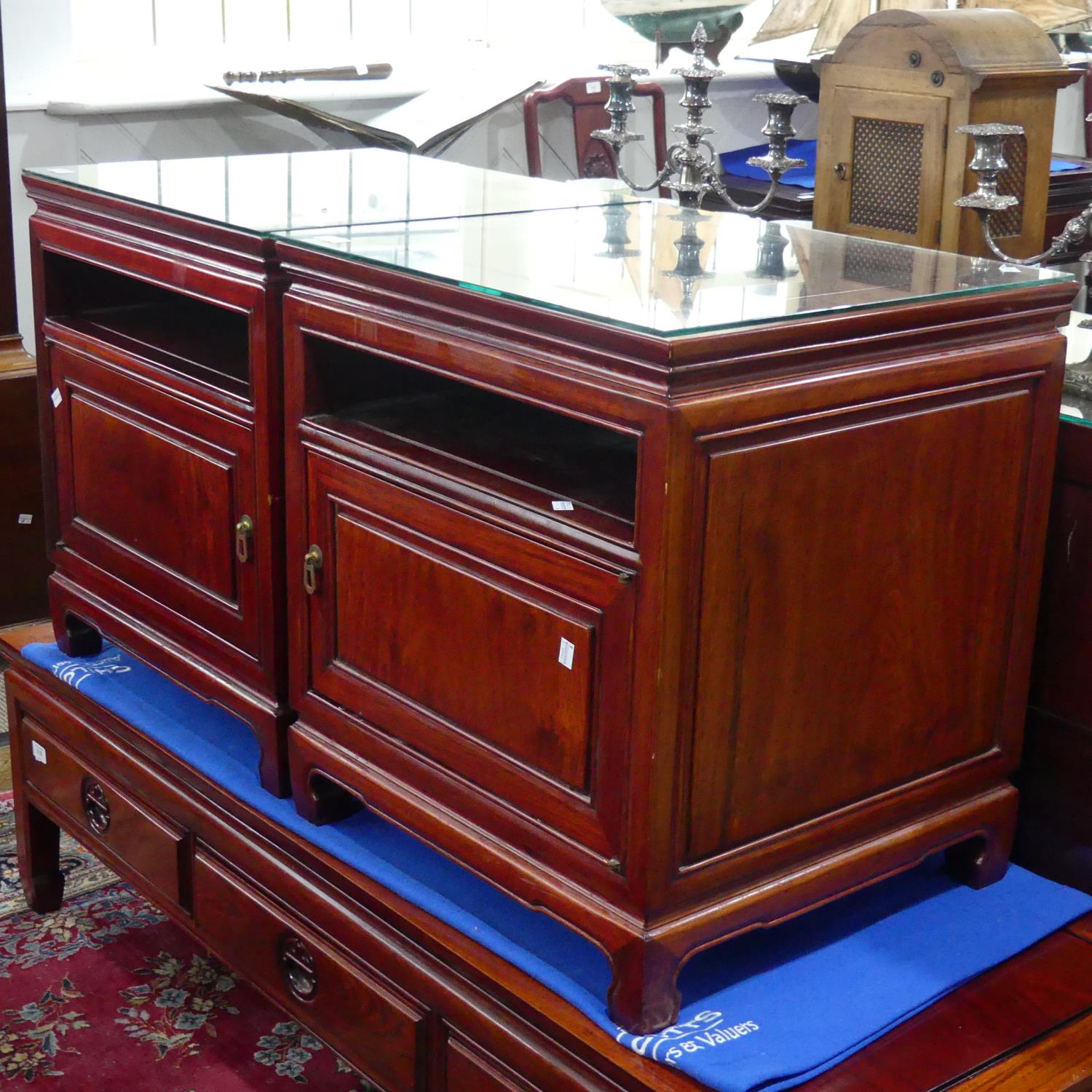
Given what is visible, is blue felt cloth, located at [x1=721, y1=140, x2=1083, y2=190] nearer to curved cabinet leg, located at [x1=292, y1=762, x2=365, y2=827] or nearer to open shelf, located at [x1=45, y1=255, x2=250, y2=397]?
open shelf, located at [x1=45, y1=255, x2=250, y2=397]

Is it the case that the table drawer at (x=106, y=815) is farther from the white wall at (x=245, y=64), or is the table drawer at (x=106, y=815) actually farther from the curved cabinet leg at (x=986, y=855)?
the white wall at (x=245, y=64)

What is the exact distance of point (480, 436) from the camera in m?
1.59

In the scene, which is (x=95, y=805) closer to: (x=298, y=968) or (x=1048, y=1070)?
(x=298, y=968)

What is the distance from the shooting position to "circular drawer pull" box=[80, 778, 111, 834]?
7.18 feet

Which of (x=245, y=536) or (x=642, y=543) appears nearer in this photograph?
(x=642, y=543)

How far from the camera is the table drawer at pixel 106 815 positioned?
6.68ft

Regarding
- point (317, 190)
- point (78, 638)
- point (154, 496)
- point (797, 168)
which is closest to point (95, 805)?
point (78, 638)

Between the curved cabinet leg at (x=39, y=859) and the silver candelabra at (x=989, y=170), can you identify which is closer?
the silver candelabra at (x=989, y=170)

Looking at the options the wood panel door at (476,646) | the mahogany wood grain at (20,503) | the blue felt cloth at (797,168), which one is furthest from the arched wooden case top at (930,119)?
the mahogany wood grain at (20,503)

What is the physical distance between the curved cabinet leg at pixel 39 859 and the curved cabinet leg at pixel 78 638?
35 cm

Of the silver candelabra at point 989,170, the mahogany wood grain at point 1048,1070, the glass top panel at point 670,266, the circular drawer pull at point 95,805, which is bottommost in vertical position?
the circular drawer pull at point 95,805

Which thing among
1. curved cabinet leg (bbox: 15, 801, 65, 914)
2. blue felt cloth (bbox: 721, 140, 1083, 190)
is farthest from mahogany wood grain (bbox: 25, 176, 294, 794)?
blue felt cloth (bbox: 721, 140, 1083, 190)

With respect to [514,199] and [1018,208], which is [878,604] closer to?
[514,199]

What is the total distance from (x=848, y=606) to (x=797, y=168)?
11.1 ft
